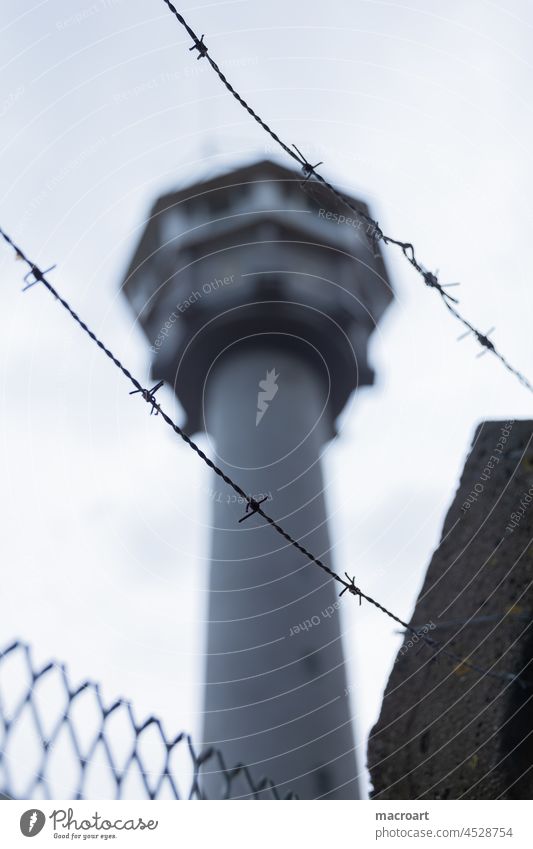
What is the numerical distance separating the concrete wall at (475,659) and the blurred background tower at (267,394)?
5.99 metres

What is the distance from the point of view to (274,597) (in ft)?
36.5

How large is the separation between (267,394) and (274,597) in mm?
3508

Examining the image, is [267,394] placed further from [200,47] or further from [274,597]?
[200,47]

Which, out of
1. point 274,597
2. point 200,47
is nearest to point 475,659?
point 200,47

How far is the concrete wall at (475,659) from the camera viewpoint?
385 cm

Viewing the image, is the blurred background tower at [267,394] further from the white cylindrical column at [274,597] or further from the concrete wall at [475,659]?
the concrete wall at [475,659]

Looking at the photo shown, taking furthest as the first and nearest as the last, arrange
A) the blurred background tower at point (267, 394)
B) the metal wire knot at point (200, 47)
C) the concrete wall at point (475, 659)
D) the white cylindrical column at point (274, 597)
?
the blurred background tower at point (267, 394)
the white cylindrical column at point (274, 597)
the concrete wall at point (475, 659)
the metal wire knot at point (200, 47)

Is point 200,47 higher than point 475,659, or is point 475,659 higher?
point 200,47

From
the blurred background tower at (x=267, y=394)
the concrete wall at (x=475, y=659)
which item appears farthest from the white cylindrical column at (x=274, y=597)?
the concrete wall at (x=475, y=659)

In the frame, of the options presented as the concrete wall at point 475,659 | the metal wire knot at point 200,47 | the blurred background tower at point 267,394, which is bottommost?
the concrete wall at point 475,659

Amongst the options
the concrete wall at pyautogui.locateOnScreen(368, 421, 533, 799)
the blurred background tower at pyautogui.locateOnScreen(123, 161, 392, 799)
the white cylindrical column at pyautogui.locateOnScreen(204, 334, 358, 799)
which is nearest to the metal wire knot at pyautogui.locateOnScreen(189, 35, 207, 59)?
the concrete wall at pyautogui.locateOnScreen(368, 421, 533, 799)

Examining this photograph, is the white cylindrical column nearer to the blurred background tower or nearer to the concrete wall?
the blurred background tower

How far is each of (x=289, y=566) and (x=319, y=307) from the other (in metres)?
4.61
